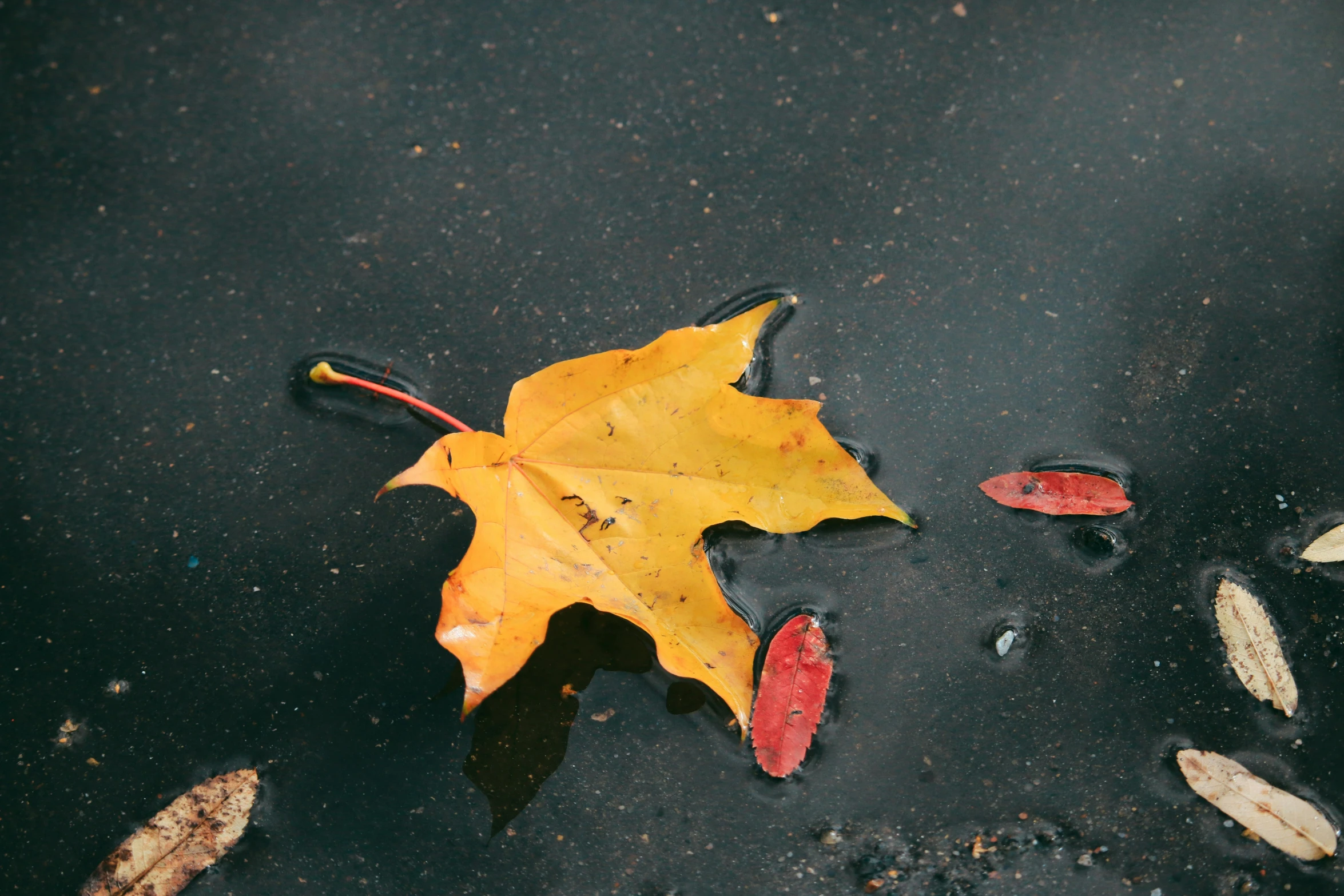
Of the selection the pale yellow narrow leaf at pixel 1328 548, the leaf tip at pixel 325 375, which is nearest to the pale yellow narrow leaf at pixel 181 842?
the leaf tip at pixel 325 375

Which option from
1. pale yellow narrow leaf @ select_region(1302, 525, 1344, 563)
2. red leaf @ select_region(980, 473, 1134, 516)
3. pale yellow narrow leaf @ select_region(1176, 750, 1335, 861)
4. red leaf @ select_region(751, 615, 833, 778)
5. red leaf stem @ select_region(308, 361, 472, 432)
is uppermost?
red leaf stem @ select_region(308, 361, 472, 432)

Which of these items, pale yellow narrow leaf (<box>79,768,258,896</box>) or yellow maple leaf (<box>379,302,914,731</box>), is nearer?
yellow maple leaf (<box>379,302,914,731</box>)

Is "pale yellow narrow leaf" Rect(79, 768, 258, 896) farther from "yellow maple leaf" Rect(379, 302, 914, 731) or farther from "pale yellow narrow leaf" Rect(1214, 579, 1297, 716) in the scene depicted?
"pale yellow narrow leaf" Rect(1214, 579, 1297, 716)

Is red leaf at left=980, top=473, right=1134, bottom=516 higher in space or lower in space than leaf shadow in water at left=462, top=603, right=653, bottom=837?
higher

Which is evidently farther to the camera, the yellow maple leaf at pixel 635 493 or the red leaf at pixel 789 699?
the red leaf at pixel 789 699

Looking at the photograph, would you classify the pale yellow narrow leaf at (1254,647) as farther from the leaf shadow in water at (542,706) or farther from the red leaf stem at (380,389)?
the red leaf stem at (380,389)

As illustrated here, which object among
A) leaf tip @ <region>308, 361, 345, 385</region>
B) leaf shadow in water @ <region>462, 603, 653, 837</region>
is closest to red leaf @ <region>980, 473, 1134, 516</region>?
leaf shadow in water @ <region>462, 603, 653, 837</region>
